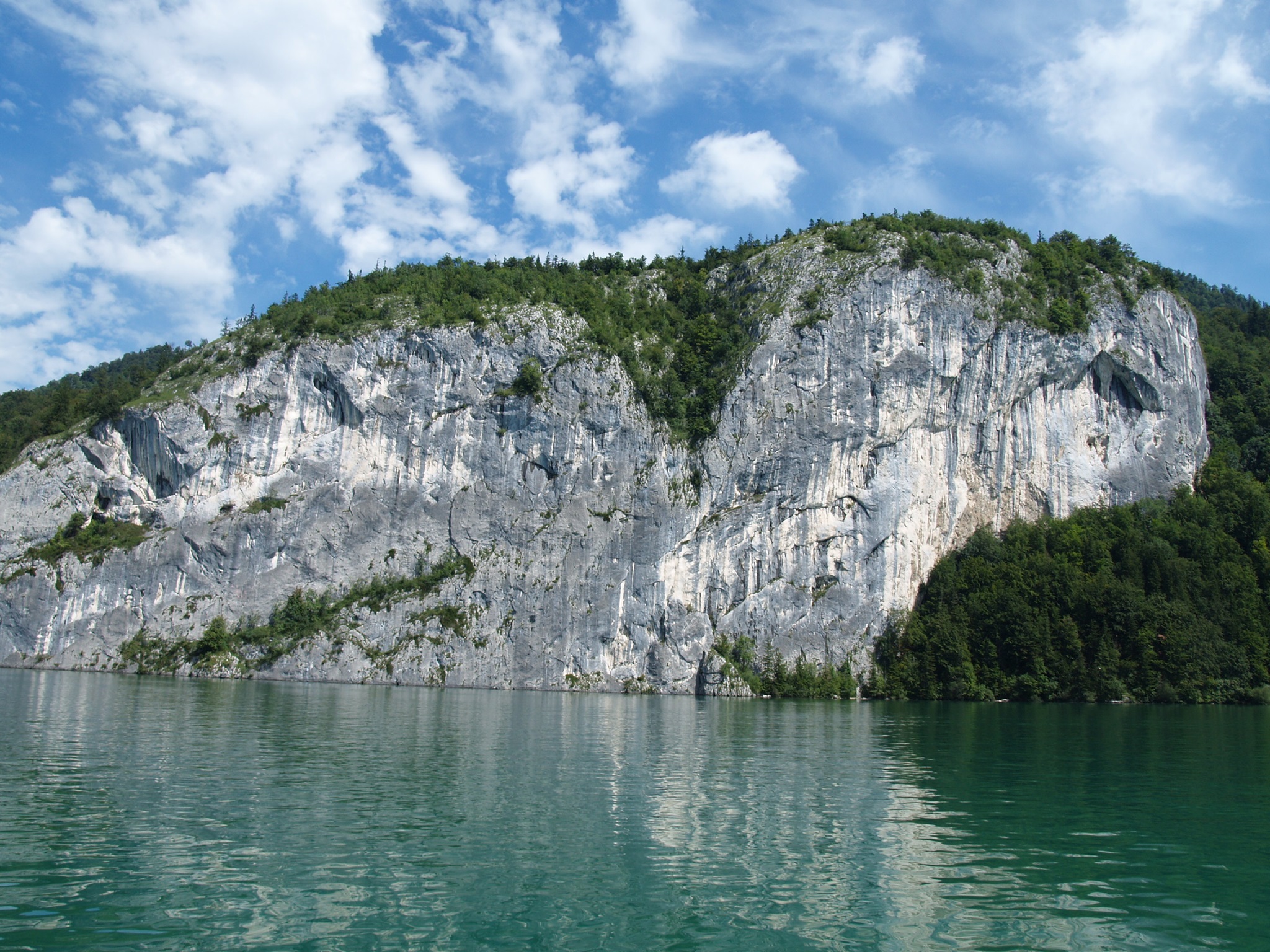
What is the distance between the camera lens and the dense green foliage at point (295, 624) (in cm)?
6888

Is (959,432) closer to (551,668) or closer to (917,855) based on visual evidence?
(551,668)

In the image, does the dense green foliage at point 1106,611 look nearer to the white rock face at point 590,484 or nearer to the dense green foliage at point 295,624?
the white rock face at point 590,484

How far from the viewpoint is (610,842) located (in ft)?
49.1

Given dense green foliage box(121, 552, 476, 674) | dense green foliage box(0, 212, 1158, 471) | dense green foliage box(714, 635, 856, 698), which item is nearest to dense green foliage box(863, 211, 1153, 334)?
dense green foliage box(0, 212, 1158, 471)

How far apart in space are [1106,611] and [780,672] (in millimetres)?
23573

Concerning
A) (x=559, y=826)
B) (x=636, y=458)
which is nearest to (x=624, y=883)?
(x=559, y=826)

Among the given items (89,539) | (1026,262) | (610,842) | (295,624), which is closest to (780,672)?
(295,624)

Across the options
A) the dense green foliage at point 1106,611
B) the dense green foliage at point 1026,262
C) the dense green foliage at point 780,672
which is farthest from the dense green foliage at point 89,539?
the dense green foliage at point 1026,262

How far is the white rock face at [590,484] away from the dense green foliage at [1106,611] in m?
3.46

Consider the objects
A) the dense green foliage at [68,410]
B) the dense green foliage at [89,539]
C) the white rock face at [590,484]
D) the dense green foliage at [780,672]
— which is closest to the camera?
the dense green foliage at [780,672]

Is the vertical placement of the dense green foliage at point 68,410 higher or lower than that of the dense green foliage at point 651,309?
lower

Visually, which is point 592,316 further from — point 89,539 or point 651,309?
point 89,539

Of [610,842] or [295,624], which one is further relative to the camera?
[295,624]

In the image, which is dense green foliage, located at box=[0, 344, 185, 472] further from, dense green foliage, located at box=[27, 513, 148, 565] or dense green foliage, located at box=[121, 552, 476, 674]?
dense green foliage, located at box=[121, 552, 476, 674]
